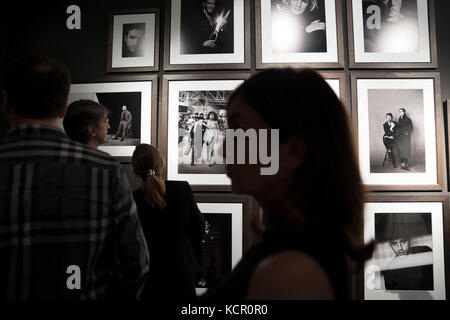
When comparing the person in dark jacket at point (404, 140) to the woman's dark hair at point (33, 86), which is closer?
the woman's dark hair at point (33, 86)

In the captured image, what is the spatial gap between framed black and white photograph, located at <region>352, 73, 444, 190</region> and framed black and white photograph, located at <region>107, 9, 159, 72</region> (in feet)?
4.86

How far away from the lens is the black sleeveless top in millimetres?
515

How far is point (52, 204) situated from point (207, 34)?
1.74 m

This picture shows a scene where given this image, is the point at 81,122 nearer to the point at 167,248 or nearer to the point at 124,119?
the point at 124,119

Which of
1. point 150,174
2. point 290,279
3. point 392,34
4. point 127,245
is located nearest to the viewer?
point 290,279

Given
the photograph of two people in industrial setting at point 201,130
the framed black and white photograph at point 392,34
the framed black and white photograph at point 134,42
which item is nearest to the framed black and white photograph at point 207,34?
the framed black and white photograph at point 134,42

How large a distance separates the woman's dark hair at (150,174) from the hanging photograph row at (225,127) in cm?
41

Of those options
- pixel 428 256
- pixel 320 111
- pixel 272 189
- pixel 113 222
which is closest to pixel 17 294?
pixel 113 222

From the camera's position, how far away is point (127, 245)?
3.64 ft

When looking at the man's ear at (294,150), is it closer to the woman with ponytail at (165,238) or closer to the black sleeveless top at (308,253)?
the black sleeveless top at (308,253)

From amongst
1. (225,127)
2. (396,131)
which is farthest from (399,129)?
(225,127)

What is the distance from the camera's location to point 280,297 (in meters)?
0.47

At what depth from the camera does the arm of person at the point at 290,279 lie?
0.47 m

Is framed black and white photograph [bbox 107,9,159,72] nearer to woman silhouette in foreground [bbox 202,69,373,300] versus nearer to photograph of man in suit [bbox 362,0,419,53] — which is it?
photograph of man in suit [bbox 362,0,419,53]
